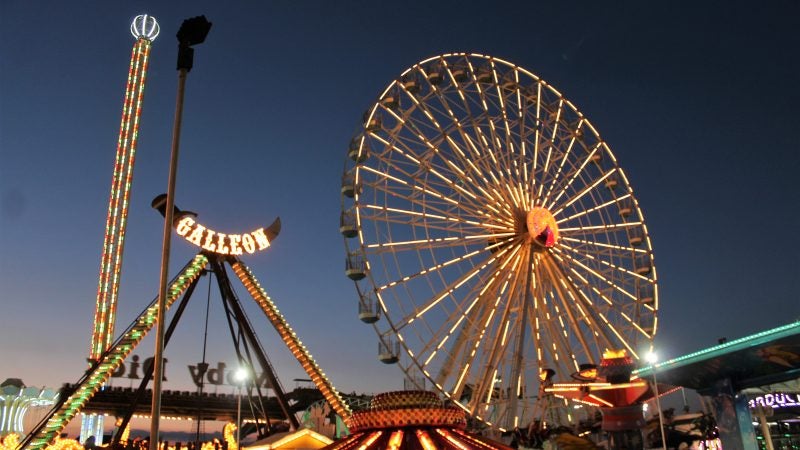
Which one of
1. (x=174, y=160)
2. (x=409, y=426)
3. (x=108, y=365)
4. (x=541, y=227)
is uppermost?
(x=541, y=227)

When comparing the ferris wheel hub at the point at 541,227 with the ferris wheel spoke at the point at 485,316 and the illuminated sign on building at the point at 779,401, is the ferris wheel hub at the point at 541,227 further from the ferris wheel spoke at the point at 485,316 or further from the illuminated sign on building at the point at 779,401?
the illuminated sign on building at the point at 779,401

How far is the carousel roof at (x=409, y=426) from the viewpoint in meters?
6.83

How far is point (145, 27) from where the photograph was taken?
31.1m

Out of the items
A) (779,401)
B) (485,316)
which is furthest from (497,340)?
(779,401)

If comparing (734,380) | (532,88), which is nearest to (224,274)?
(734,380)

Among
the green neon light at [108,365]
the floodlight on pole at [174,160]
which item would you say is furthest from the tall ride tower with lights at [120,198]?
the floodlight on pole at [174,160]

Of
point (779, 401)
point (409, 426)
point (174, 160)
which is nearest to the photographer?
point (409, 426)

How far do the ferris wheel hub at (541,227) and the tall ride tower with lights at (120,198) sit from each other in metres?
16.2

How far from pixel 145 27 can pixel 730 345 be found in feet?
90.3

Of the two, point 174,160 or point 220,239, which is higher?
point 220,239

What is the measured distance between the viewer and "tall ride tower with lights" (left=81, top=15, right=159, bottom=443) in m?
25.9

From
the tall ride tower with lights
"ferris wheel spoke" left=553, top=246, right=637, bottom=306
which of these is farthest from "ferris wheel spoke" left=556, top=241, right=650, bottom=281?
the tall ride tower with lights

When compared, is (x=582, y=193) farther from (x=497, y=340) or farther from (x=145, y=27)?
(x=145, y=27)

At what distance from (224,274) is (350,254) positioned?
22.5 ft
